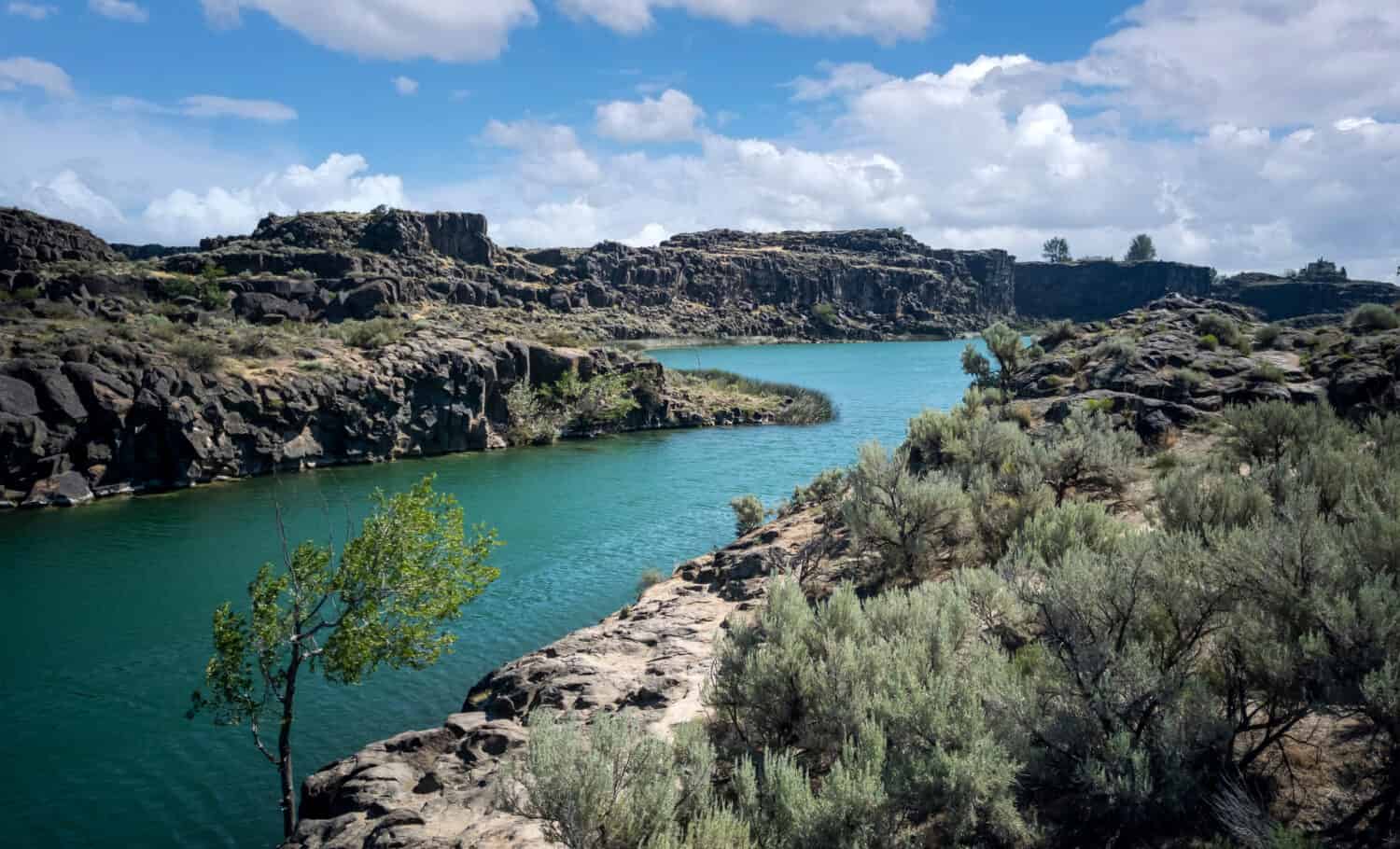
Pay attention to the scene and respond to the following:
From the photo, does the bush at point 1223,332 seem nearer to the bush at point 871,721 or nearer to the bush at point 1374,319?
the bush at point 1374,319

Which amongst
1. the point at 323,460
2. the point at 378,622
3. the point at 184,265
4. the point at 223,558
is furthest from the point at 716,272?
the point at 378,622

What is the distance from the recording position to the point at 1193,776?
7352 millimetres

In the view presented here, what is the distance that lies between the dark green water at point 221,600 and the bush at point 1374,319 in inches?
950

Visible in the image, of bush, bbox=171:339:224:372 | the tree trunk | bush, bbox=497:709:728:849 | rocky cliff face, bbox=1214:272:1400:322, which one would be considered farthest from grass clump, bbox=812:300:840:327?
bush, bbox=497:709:728:849

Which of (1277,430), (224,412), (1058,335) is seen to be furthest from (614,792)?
(1058,335)

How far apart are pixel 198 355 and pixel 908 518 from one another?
43.0 meters

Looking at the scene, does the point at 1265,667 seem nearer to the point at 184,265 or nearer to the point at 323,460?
the point at 323,460

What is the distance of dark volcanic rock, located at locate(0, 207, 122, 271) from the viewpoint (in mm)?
70812

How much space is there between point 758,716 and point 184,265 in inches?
3745

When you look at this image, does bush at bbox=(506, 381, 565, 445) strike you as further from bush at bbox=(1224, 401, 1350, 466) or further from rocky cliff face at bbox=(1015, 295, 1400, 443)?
bush at bbox=(1224, 401, 1350, 466)

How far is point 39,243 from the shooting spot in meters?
74.1

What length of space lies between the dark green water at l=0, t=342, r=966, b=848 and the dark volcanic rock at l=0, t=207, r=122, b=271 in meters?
50.0

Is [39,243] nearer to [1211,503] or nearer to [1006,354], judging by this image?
[1006,354]

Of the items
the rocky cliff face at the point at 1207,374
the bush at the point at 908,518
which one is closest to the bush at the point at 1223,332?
the rocky cliff face at the point at 1207,374
